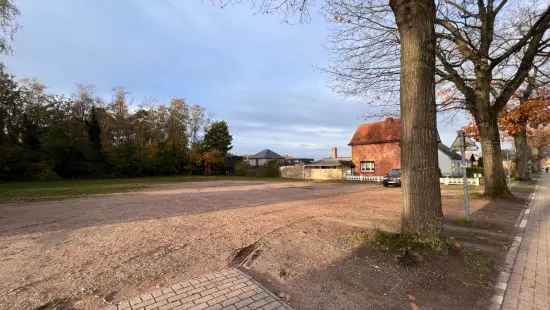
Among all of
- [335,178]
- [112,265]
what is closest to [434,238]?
[112,265]

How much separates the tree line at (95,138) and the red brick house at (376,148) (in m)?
21.3

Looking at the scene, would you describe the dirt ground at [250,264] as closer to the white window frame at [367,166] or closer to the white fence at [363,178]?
the white fence at [363,178]

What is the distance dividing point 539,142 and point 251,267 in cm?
5609

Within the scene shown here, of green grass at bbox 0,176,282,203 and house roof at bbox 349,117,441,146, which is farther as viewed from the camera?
house roof at bbox 349,117,441,146

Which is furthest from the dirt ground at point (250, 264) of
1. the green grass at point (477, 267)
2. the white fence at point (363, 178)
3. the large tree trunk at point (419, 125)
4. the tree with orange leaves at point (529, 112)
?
the white fence at point (363, 178)

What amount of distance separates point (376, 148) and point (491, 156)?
21768mm

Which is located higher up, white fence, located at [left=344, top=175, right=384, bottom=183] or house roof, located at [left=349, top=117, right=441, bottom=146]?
house roof, located at [left=349, top=117, right=441, bottom=146]

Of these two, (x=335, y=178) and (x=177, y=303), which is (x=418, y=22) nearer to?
(x=177, y=303)

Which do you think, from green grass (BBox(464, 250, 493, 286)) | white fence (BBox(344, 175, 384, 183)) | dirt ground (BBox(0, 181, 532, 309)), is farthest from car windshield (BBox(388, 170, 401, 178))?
green grass (BBox(464, 250, 493, 286))

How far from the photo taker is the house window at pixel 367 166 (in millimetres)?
32844

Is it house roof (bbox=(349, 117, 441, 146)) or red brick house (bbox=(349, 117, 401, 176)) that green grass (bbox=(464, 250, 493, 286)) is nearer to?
red brick house (bbox=(349, 117, 401, 176))

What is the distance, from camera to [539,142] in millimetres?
40406

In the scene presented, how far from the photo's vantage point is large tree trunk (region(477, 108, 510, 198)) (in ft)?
35.4

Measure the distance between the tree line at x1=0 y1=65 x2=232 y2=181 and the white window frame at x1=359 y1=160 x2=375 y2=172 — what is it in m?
21.7
